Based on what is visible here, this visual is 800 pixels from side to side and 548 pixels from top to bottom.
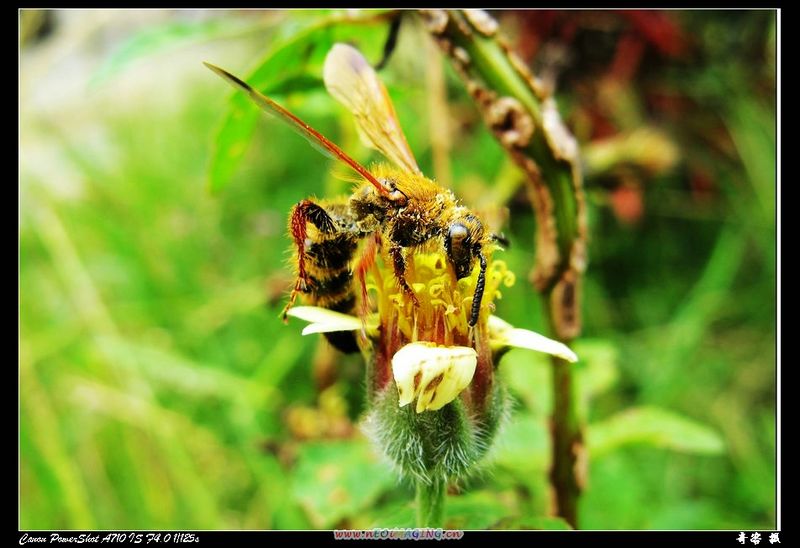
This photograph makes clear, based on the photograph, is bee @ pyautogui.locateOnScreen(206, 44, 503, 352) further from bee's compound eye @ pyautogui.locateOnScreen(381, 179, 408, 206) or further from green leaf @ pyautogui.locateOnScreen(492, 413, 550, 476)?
green leaf @ pyautogui.locateOnScreen(492, 413, 550, 476)

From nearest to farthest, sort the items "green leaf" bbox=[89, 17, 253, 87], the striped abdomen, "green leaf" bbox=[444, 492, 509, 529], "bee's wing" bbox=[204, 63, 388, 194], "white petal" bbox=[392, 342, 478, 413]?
"bee's wing" bbox=[204, 63, 388, 194] → "white petal" bbox=[392, 342, 478, 413] → the striped abdomen → "green leaf" bbox=[444, 492, 509, 529] → "green leaf" bbox=[89, 17, 253, 87]

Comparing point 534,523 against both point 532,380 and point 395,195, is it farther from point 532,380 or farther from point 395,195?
point 532,380

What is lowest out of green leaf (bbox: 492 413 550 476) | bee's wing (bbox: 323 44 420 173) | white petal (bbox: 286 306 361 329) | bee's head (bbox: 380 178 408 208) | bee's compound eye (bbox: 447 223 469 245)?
green leaf (bbox: 492 413 550 476)

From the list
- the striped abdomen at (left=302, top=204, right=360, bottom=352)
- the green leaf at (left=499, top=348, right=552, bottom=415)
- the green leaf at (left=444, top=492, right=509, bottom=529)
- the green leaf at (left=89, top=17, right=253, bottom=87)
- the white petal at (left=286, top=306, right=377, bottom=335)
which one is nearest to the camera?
the white petal at (left=286, top=306, right=377, bottom=335)

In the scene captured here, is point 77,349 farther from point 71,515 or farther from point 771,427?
point 771,427

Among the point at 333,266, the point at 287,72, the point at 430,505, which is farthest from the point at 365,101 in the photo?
the point at 430,505

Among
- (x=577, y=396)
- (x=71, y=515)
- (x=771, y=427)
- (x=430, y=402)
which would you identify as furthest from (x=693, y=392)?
(x=71, y=515)

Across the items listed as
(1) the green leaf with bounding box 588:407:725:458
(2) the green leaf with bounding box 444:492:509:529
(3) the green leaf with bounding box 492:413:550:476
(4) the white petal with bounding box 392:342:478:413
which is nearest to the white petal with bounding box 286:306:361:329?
(4) the white petal with bounding box 392:342:478:413
